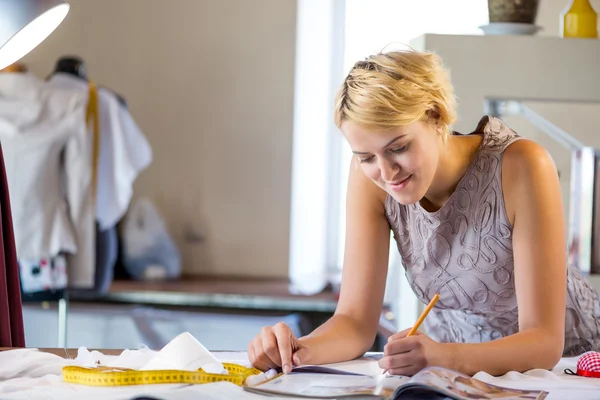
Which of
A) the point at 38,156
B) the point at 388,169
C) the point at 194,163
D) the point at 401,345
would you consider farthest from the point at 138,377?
the point at 194,163

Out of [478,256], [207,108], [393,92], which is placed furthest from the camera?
[207,108]

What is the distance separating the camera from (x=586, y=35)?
2402 millimetres

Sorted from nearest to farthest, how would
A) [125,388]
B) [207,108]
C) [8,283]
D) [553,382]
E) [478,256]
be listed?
[125,388] < [553,382] < [8,283] < [478,256] < [207,108]

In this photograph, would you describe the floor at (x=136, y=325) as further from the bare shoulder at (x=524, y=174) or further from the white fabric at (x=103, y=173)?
the bare shoulder at (x=524, y=174)

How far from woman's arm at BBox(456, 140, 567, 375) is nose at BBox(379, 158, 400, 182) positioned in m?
0.26

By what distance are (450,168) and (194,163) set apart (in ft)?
10.1

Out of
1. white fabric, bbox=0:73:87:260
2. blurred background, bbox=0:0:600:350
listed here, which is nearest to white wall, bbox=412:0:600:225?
blurred background, bbox=0:0:600:350

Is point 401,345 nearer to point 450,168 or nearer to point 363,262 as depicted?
point 363,262

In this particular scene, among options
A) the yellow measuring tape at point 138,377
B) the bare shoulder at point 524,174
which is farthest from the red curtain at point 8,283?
the bare shoulder at point 524,174

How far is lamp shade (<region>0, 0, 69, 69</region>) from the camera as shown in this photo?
1.34 meters

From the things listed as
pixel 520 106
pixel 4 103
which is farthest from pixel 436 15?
pixel 4 103

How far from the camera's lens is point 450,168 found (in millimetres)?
1582

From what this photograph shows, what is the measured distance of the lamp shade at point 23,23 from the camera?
1.34 m

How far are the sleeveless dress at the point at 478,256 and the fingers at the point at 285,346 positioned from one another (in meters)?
0.43
